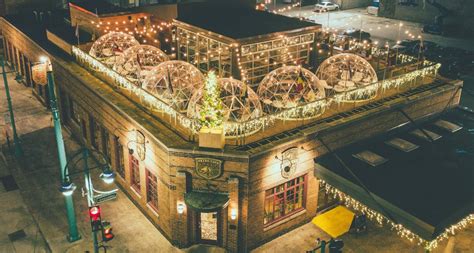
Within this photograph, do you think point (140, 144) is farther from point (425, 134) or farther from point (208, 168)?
point (425, 134)

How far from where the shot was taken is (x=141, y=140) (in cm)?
2106

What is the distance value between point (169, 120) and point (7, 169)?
12302 mm

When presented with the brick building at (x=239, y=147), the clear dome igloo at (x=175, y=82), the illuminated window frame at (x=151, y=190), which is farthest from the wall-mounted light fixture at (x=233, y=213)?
the clear dome igloo at (x=175, y=82)

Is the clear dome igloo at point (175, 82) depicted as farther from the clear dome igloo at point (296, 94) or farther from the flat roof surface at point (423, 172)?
the flat roof surface at point (423, 172)

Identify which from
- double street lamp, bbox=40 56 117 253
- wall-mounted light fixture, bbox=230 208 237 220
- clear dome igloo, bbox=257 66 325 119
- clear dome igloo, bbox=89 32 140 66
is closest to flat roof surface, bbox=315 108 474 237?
clear dome igloo, bbox=257 66 325 119

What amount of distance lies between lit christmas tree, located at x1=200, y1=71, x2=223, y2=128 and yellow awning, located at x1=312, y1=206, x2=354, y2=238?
7.71 meters

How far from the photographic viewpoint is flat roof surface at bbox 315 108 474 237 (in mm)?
17609

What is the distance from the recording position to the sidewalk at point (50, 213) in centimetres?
2072

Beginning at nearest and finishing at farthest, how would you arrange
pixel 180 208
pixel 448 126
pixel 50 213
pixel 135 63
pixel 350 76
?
pixel 180 208, pixel 50 213, pixel 448 126, pixel 350 76, pixel 135 63

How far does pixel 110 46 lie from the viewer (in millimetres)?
29688

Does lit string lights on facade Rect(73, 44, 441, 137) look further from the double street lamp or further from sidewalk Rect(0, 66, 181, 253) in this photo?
sidewalk Rect(0, 66, 181, 253)

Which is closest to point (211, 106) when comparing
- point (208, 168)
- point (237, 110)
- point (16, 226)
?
point (208, 168)

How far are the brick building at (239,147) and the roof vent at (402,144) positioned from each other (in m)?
1.06

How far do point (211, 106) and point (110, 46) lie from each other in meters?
14.1
